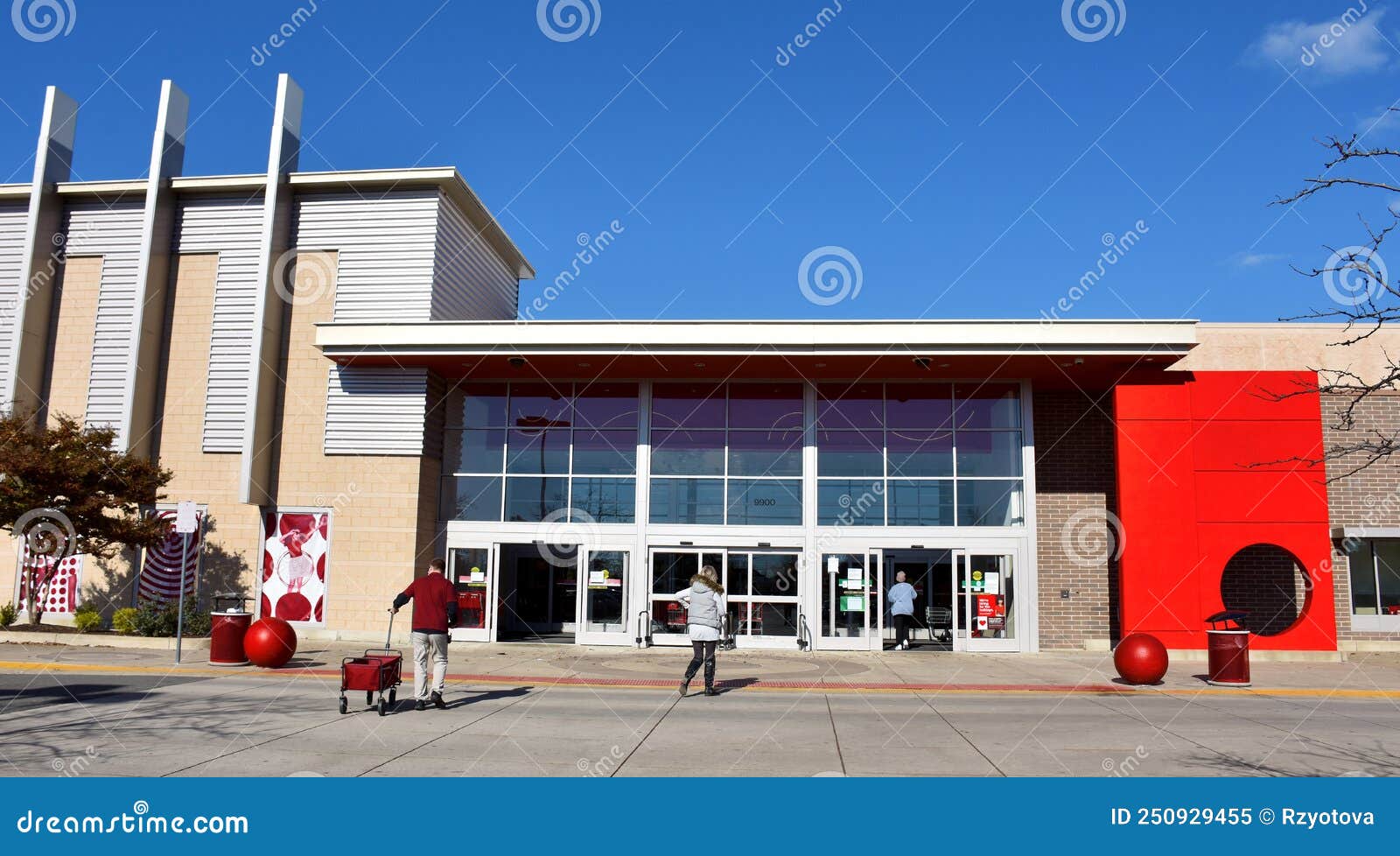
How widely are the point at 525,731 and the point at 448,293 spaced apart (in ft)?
49.0

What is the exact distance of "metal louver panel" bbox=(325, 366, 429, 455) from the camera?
21.8 metres

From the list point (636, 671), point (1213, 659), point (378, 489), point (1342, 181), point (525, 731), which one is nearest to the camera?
point (1342, 181)

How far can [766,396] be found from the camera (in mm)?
22672

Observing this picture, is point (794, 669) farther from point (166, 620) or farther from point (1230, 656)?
point (166, 620)

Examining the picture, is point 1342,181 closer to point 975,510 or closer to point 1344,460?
point 975,510

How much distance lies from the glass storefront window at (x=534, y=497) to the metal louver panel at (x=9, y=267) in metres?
11.7

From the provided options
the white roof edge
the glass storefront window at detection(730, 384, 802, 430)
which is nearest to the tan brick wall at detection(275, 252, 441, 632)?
the white roof edge

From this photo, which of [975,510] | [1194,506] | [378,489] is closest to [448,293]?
[378,489]

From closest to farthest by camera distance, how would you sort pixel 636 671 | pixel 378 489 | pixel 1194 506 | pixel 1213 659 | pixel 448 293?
pixel 1213 659 < pixel 636 671 < pixel 1194 506 < pixel 378 489 < pixel 448 293

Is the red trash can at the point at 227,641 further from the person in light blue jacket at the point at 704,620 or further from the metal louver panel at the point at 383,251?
the metal louver panel at the point at 383,251

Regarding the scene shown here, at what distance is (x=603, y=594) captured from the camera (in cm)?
2212

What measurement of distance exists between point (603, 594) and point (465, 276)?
27.7ft

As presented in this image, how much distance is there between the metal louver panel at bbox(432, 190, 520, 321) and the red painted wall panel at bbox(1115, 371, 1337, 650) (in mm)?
14975

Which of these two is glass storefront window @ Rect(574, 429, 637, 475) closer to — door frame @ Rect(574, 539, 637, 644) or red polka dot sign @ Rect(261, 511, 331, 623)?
door frame @ Rect(574, 539, 637, 644)
